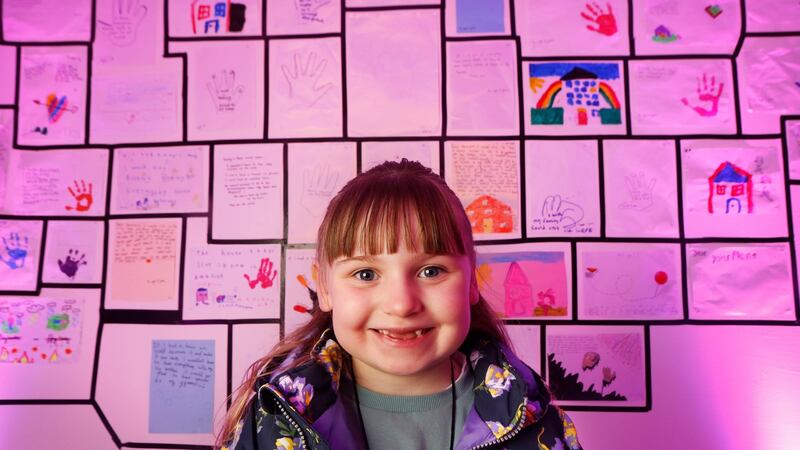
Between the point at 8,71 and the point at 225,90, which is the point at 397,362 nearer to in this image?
the point at 225,90

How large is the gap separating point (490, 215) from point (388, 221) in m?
0.86

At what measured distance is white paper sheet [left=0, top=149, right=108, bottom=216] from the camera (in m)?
1.78

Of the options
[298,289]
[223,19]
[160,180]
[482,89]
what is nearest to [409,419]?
[298,289]

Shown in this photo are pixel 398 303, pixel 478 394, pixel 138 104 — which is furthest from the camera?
pixel 138 104

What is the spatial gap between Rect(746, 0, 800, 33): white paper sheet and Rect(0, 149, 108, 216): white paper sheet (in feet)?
7.26

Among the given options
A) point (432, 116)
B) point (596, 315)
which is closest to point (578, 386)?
point (596, 315)

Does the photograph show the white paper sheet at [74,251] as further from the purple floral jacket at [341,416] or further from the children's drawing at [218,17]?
the purple floral jacket at [341,416]

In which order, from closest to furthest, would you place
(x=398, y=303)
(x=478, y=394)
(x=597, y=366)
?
(x=398, y=303) → (x=478, y=394) → (x=597, y=366)

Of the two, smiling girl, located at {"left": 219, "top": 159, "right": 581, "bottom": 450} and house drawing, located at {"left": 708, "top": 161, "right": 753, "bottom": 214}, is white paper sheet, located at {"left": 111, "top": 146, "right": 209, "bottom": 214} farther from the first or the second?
house drawing, located at {"left": 708, "top": 161, "right": 753, "bottom": 214}

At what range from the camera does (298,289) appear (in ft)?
5.61

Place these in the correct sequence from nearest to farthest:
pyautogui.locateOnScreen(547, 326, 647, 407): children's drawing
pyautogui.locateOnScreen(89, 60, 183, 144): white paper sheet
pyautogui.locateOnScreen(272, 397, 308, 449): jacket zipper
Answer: pyautogui.locateOnScreen(272, 397, 308, 449): jacket zipper, pyautogui.locateOnScreen(547, 326, 647, 407): children's drawing, pyautogui.locateOnScreen(89, 60, 183, 144): white paper sheet

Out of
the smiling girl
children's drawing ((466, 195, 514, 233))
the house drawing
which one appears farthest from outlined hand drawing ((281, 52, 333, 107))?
the house drawing

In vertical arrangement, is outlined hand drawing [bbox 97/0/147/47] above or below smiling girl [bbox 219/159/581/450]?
above

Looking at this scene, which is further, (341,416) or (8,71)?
(8,71)
